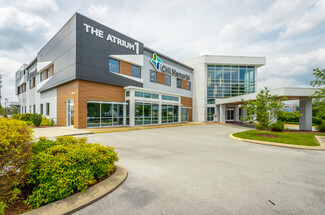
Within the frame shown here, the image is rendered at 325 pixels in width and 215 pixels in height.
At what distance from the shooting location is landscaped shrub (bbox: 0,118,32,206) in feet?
8.61

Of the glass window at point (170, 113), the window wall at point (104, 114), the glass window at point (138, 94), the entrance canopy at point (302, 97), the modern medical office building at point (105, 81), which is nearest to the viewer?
the entrance canopy at point (302, 97)

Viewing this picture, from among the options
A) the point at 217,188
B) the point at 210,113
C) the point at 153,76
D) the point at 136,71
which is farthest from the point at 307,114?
→ the point at 136,71

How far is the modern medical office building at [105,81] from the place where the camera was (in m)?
16.1

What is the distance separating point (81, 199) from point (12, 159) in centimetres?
145

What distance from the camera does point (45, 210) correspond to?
103 inches

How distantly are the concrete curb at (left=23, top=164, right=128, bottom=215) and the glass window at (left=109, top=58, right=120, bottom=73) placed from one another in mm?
16918

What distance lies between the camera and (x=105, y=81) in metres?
17.6

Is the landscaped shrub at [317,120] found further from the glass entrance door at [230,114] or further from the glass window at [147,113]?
the glass window at [147,113]

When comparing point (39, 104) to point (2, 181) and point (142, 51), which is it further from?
point (2, 181)

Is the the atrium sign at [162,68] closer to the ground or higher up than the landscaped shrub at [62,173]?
higher up

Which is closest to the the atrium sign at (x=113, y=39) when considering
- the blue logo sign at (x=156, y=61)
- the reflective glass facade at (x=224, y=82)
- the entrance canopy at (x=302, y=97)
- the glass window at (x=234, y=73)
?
the blue logo sign at (x=156, y=61)

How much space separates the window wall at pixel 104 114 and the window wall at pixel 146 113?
81.4 inches

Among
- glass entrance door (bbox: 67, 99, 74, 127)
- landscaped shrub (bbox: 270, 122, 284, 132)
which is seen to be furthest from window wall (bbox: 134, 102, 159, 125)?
landscaped shrub (bbox: 270, 122, 284, 132)

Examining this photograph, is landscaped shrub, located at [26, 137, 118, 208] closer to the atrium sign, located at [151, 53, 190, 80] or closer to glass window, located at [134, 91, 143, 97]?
glass window, located at [134, 91, 143, 97]
